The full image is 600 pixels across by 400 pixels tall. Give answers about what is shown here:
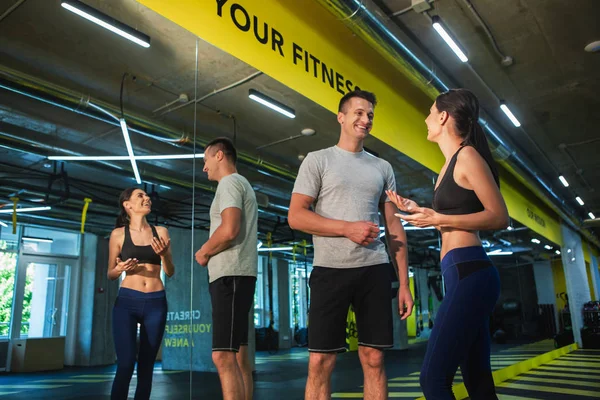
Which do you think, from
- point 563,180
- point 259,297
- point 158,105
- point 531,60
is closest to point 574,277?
point 563,180

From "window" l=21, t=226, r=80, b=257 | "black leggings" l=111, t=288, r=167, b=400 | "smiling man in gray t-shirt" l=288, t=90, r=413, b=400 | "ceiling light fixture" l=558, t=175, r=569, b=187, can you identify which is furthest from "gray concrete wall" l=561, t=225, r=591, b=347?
"window" l=21, t=226, r=80, b=257

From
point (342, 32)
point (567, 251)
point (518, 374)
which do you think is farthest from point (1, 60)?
point (567, 251)

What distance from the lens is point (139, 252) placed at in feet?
6.22

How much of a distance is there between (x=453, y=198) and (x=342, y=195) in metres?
0.41

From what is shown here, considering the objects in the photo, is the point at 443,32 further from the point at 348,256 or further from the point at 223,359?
the point at 223,359

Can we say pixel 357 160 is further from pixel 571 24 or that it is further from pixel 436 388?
pixel 571 24

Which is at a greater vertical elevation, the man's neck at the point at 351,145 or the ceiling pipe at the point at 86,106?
the ceiling pipe at the point at 86,106

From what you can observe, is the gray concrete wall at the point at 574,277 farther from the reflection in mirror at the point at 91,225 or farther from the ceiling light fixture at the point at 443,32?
the reflection in mirror at the point at 91,225

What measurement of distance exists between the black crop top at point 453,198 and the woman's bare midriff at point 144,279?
1.16m

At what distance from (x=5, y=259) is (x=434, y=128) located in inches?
60.8

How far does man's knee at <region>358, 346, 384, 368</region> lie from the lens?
65.8 inches

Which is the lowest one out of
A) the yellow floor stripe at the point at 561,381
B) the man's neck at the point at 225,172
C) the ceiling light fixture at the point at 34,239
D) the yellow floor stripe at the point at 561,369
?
the yellow floor stripe at the point at 561,369

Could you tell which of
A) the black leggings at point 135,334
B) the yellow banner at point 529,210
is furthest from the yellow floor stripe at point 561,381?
the black leggings at point 135,334

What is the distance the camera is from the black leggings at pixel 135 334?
1.75 meters
